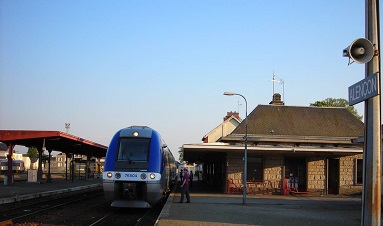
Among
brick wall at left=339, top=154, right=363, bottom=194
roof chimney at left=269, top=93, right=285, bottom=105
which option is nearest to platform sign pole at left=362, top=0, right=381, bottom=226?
brick wall at left=339, top=154, right=363, bottom=194

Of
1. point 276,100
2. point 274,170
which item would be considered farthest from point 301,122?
point 274,170

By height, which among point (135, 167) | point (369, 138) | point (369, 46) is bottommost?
point (135, 167)

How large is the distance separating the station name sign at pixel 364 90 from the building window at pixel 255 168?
19.3 meters

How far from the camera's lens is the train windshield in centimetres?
1589

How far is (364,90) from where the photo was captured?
6.92m

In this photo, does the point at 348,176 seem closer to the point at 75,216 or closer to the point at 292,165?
the point at 292,165

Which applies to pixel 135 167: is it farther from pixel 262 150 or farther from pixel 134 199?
pixel 262 150

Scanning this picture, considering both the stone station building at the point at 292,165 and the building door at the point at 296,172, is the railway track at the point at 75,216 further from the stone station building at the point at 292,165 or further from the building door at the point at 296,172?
the building door at the point at 296,172

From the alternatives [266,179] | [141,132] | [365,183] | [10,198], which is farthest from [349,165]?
[365,183]

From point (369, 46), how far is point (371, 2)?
91 cm

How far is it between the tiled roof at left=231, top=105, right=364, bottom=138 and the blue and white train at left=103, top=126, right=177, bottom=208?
12914mm

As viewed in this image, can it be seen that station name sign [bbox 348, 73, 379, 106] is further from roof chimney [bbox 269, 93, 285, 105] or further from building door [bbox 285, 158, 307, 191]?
roof chimney [bbox 269, 93, 285, 105]

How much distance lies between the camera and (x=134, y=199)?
15367 millimetres

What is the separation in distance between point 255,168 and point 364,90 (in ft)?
65.3
